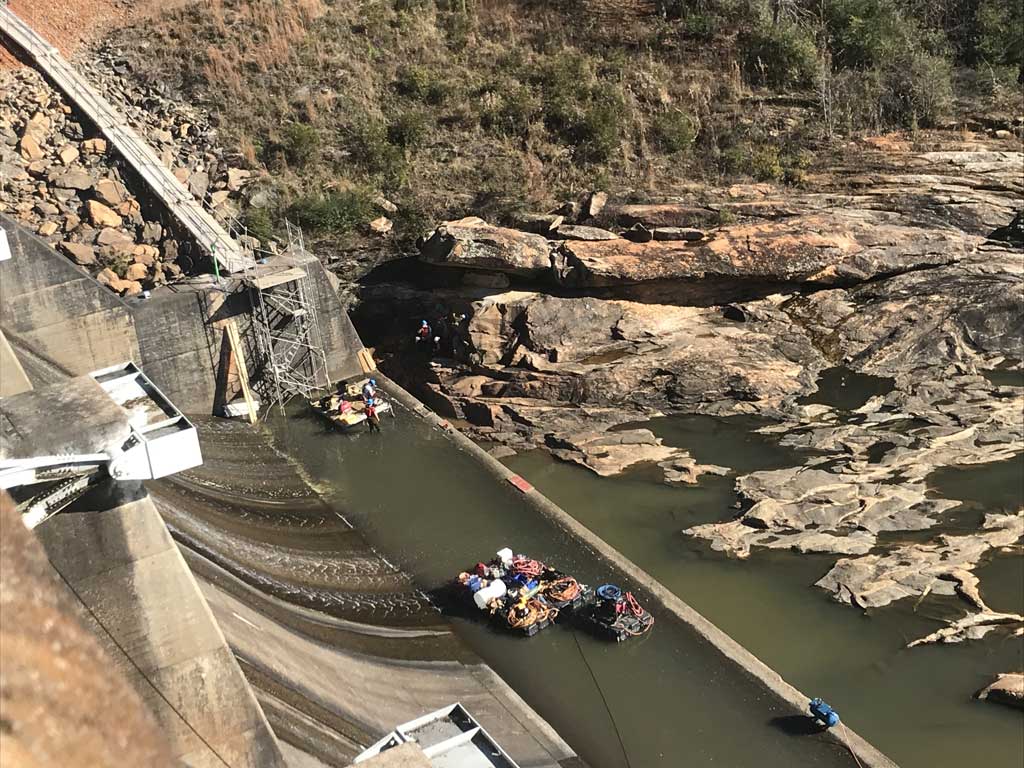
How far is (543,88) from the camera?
29.5 meters

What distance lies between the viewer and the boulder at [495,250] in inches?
869

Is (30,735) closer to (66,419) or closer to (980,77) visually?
(66,419)

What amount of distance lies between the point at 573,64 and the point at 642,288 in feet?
36.3

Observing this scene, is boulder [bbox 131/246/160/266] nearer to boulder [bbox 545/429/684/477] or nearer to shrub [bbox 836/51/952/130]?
boulder [bbox 545/429/684/477]

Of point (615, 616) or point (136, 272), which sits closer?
point (615, 616)

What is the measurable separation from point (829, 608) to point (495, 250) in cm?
1154

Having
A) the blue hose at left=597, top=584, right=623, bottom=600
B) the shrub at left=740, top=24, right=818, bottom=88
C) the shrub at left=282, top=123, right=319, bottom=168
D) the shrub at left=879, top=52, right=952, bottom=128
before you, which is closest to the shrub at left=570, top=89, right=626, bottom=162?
the shrub at left=740, top=24, right=818, bottom=88

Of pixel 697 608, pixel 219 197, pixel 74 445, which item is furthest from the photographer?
pixel 219 197

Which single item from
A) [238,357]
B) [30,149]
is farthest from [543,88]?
[30,149]

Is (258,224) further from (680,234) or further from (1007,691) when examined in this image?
(1007,691)

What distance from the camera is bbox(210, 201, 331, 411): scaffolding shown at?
2158 centimetres

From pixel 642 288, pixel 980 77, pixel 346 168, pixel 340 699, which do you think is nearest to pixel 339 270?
pixel 346 168

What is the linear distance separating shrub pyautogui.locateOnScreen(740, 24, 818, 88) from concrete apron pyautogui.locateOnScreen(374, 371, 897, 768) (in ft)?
58.3

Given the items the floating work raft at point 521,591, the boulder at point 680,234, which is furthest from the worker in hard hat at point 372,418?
the boulder at point 680,234
